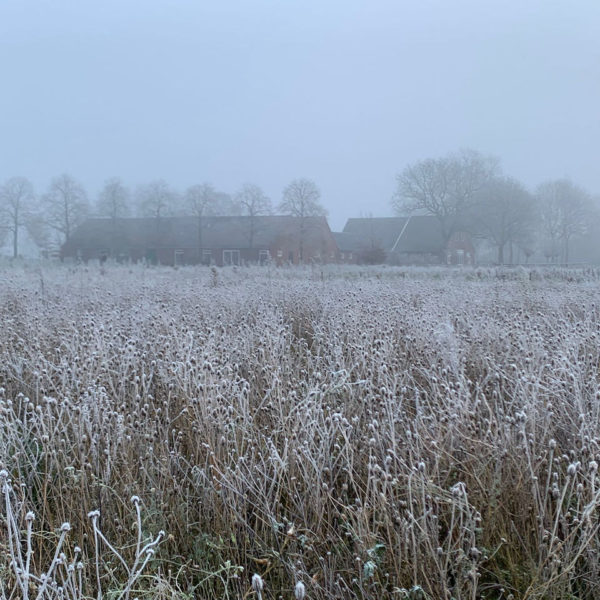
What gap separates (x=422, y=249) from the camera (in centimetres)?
4312

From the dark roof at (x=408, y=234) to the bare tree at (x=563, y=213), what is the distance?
26.4ft

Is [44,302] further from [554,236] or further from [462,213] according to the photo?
[462,213]

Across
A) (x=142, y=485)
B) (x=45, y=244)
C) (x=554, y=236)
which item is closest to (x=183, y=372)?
(x=142, y=485)

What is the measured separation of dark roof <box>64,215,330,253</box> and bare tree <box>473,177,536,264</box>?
1096 centimetres

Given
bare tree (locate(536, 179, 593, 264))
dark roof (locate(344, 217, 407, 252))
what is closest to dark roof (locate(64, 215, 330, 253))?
dark roof (locate(344, 217, 407, 252))

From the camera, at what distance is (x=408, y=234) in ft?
143

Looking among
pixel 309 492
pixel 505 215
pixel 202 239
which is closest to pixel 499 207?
pixel 505 215

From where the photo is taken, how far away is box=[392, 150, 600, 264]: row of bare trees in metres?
33.8

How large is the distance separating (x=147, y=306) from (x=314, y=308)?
2.25m

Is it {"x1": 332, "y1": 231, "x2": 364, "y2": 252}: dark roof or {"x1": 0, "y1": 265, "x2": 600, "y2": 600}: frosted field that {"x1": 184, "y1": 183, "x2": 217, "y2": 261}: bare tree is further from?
{"x1": 0, "y1": 265, "x2": 600, "y2": 600}: frosted field

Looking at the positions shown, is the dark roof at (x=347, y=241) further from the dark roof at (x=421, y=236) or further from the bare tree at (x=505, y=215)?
the bare tree at (x=505, y=215)

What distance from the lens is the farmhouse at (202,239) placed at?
134 feet

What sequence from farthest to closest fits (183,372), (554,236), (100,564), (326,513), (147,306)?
(554,236) → (147,306) → (183,372) → (326,513) → (100,564)

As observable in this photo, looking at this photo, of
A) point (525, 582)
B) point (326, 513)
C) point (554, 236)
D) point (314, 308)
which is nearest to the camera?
point (525, 582)
